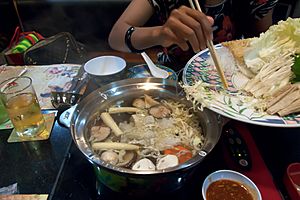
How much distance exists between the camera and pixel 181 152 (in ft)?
3.16

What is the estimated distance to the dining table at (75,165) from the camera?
0.99 metres

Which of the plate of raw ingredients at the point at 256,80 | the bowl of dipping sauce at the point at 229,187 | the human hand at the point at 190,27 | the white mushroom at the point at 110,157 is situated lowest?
the bowl of dipping sauce at the point at 229,187

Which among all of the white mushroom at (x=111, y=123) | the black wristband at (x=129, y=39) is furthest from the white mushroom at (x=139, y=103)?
the black wristband at (x=129, y=39)

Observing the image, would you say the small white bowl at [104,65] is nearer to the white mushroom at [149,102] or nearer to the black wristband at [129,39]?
the black wristband at [129,39]

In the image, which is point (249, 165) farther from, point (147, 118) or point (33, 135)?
point (33, 135)

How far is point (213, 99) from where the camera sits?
44.0 inches

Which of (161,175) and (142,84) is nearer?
(161,175)

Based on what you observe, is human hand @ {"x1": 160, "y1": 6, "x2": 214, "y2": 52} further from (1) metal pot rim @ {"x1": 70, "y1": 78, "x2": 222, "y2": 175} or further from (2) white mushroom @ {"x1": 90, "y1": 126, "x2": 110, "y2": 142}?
(2) white mushroom @ {"x1": 90, "y1": 126, "x2": 110, "y2": 142}

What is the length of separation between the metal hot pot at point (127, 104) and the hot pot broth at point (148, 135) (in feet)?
0.06

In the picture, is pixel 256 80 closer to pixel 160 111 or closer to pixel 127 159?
pixel 160 111

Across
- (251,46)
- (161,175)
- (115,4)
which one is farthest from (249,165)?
(115,4)

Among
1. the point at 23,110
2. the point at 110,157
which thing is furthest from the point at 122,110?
the point at 23,110

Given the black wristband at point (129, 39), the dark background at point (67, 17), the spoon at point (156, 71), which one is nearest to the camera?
the spoon at point (156, 71)

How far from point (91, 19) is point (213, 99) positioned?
97.3 inches
